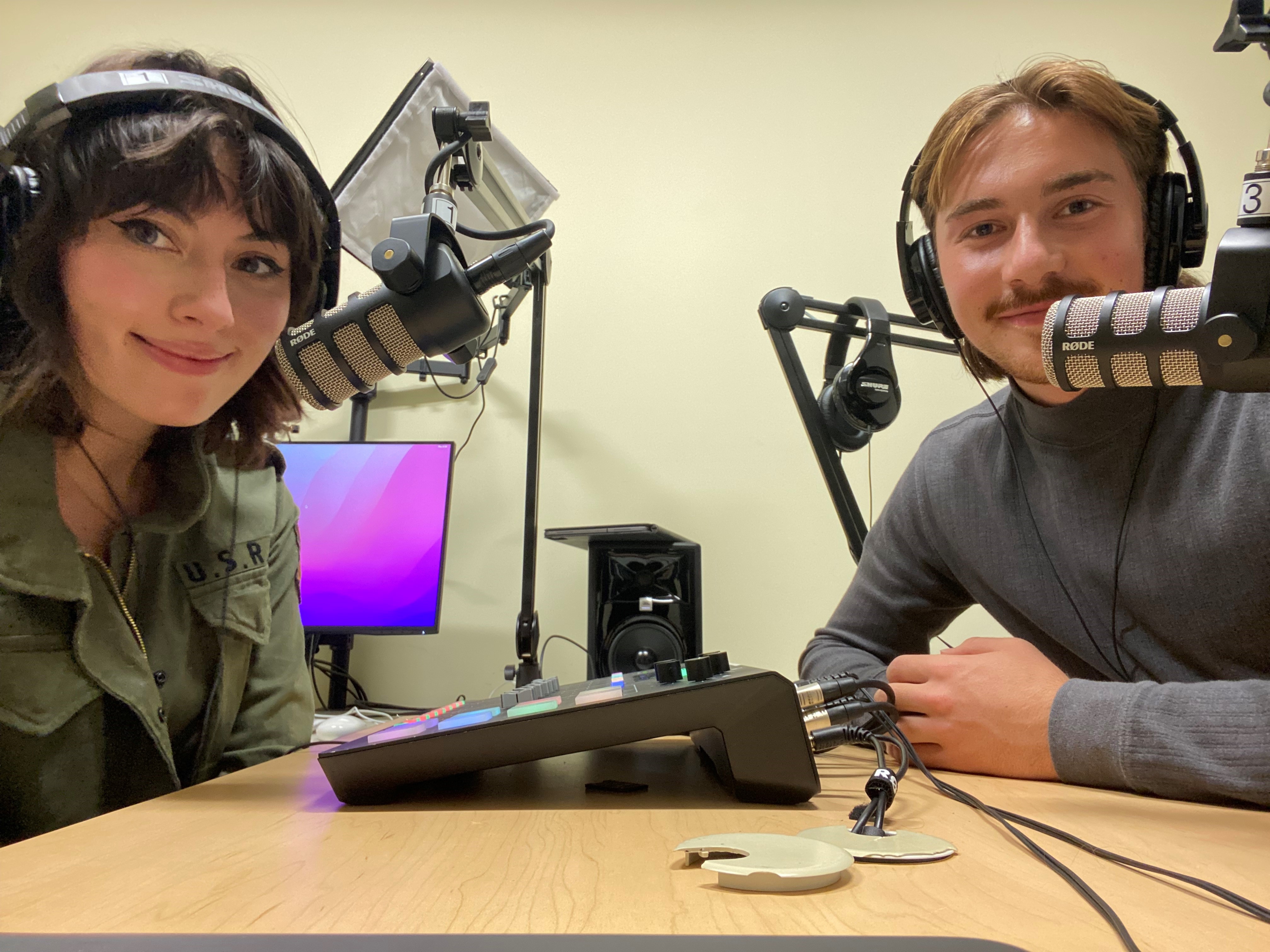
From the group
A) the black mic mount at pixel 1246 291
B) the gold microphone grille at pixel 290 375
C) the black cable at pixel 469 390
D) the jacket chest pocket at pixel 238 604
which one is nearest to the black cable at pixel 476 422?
the black cable at pixel 469 390

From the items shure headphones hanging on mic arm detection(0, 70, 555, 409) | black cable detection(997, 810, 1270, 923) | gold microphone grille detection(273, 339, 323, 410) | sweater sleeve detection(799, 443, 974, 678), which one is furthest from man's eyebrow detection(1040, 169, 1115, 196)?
gold microphone grille detection(273, 339, 323, 410)

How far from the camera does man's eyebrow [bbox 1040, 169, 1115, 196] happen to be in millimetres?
777

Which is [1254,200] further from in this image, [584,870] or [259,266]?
[259,266]

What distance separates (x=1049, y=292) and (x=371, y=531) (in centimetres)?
117

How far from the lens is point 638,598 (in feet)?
4.21

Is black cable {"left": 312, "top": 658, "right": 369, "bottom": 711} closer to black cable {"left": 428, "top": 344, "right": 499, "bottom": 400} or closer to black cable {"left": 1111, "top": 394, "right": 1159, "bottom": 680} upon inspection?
Result: black cable {"left": 428, "top": 344, "right": 499, "bottom": 400}

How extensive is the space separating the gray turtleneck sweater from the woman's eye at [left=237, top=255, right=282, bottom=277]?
2.23ft

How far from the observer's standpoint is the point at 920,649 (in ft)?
3.07

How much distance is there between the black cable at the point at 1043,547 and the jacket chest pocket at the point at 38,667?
0.89 meters

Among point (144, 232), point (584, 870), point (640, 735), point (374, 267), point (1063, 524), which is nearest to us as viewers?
point (584, 870)

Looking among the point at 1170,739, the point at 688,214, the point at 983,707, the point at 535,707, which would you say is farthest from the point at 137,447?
the point at 688,214

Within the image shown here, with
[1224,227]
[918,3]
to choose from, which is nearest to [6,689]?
[918,3]

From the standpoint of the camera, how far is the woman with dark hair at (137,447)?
0.64m

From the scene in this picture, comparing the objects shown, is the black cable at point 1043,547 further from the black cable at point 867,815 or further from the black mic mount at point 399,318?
the black mic mount at point 399,318
